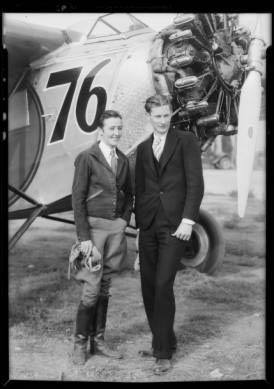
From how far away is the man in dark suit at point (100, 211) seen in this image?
3.27 metres

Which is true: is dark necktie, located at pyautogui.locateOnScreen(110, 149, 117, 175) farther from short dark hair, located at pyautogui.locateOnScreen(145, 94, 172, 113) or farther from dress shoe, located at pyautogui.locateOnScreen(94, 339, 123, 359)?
dress shoe, located at pyautogui.locateOnScreen(94, 339, 123, 359)

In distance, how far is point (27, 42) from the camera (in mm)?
3854

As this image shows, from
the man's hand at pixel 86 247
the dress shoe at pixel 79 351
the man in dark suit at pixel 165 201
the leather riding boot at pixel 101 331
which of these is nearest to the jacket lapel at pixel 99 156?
the man in dark suit at pixel 165 201

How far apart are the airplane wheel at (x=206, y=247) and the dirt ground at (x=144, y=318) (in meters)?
0.09

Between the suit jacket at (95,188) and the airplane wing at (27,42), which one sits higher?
the airplane wing at (27,42)

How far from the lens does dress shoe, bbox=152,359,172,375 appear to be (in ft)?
10.9

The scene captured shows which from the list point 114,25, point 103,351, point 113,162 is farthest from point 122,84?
point 103,351

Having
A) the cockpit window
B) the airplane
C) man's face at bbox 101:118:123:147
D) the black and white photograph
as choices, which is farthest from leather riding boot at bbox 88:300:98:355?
the cockpit window

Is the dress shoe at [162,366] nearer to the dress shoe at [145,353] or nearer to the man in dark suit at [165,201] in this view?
the man in dark suit at [165,201]

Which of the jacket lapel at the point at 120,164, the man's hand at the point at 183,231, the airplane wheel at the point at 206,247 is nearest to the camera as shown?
the man's hand at the point at 183,231

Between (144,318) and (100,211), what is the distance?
1207mm

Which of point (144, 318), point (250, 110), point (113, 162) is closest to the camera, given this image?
point (113, 162)

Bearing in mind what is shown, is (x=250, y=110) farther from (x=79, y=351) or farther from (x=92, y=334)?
(x=79, y=351)
